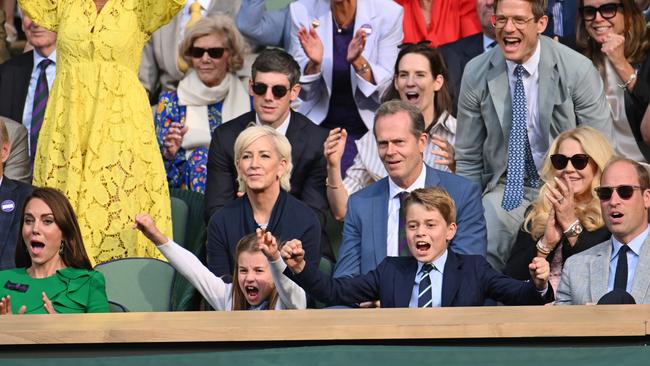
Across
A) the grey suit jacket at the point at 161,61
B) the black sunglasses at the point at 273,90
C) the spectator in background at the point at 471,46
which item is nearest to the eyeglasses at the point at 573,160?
the spectator in background at the point at 471,46

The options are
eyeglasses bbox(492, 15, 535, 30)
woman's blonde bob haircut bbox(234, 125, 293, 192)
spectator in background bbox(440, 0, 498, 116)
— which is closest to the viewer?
woman's blonde bob haircut bbox(234, 125, 293, 192)

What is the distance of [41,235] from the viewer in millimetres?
6707

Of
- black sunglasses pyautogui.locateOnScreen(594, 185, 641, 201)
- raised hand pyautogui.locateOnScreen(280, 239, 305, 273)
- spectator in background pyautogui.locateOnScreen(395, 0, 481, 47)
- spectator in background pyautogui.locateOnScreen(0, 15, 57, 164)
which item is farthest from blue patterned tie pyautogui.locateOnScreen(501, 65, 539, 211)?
spectator in background pyautogui.locateOnScreen(0, 15, 57, 164)

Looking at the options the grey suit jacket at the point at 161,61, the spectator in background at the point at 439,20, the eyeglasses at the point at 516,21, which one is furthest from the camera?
the grey suit jacket at the point at 161,61

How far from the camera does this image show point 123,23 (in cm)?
762

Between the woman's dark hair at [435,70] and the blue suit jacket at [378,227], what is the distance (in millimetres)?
1106

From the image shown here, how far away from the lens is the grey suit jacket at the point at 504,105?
7816 mm

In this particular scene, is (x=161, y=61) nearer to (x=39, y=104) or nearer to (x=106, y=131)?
(x=39, y=104)

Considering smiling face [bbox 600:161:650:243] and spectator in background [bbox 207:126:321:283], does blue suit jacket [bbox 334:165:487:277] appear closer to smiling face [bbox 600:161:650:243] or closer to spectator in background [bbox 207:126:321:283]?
spectator in background [bbox 207:126:321:283]

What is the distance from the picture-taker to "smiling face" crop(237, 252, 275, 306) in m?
6.70

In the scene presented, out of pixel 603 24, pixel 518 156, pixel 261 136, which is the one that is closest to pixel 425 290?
pixel 261 136

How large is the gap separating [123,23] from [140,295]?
1382 millimetres

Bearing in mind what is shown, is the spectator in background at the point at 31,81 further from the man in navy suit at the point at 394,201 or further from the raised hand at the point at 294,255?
the raised hand at the point at 294,255

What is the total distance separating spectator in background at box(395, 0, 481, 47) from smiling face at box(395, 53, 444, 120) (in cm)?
84
